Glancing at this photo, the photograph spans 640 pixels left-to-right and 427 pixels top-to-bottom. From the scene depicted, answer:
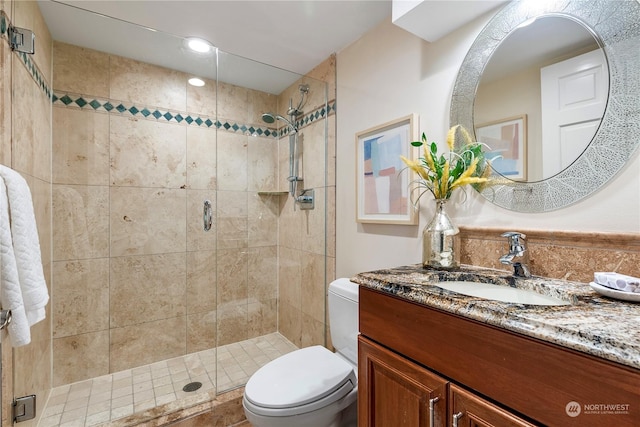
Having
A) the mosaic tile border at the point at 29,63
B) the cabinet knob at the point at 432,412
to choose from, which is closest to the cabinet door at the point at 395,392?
the cabinet knob at the point at 432,412

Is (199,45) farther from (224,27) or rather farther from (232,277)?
(232,277)

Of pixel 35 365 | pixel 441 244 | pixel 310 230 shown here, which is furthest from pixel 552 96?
pixel 35 365

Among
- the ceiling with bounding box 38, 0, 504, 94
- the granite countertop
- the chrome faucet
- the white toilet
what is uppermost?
the ceiling with bounding box 38, 0, 504, 94

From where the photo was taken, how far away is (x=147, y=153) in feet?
6.95

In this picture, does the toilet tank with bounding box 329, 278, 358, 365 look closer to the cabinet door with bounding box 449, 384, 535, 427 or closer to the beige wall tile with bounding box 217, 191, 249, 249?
the cabinet door with bounding box 449, 384, 535, 427

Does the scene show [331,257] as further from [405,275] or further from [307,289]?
[405,275]

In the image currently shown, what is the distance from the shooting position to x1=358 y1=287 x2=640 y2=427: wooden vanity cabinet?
1.62 ft

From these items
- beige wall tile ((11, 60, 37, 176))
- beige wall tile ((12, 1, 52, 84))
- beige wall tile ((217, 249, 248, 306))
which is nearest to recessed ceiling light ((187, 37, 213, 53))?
beige wall tile ((12, 1, 52, 84))

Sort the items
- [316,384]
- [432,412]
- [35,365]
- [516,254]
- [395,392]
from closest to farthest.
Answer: [432,412] → [395,392] → [516,254] → [316,384] → [35,365]

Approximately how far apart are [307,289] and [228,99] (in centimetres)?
159

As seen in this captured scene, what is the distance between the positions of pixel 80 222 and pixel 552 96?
8.48 feet

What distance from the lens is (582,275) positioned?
0.88 metres

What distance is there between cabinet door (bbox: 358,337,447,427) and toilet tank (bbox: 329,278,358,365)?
40 centimetres

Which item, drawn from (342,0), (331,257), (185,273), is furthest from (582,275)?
(185,273)
